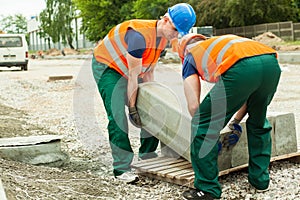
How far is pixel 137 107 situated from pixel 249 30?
3787 cm

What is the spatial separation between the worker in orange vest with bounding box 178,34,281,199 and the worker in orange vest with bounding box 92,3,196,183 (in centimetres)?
47

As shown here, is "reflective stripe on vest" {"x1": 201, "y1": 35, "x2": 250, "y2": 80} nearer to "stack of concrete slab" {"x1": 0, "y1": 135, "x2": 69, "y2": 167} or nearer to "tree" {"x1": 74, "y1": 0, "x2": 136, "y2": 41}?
"stack of concrete slab" {"x1": 0, "y1": 135, "x2": 69, "y2": 167}

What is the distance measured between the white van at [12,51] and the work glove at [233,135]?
2141 cm

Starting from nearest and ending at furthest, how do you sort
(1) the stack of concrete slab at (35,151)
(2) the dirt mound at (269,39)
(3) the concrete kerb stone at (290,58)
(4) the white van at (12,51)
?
(1) the stack of concrete slab at (35,151), (3) the concrete kerb stone at (290,58), (4) the white van at (12,51), (2) the dirt mound at (269,39)

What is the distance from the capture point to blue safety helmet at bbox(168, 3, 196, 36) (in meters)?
4.15

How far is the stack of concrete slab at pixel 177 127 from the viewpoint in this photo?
4.45m

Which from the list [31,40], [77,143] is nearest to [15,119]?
[77,143]

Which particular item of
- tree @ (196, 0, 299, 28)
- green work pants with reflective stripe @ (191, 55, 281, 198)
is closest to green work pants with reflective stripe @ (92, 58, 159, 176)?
green work pants with reflective stripe @ (191, 55, 281, 198)

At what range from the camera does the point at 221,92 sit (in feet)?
12.3

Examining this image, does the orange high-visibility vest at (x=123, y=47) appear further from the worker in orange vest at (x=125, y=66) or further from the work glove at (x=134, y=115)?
the work glove at (x=134, y=115)

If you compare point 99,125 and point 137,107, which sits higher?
point 137,107

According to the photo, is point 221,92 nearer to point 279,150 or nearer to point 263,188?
point 263,188

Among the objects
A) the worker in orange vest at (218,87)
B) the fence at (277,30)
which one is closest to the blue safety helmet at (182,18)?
the worker in orange vest at (218,87)

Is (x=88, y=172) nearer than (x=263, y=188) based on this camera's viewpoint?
No
